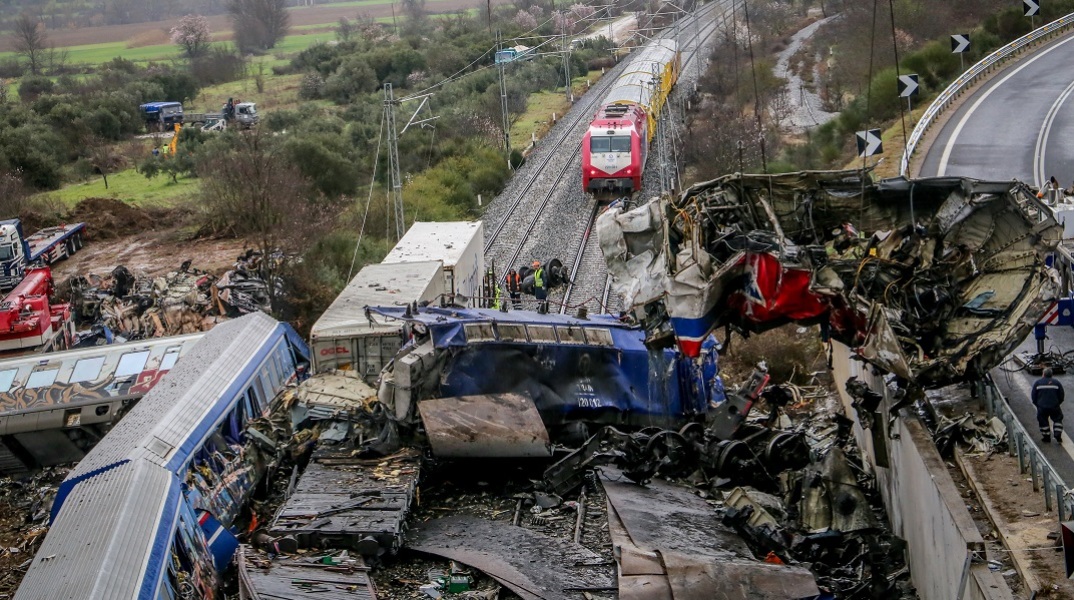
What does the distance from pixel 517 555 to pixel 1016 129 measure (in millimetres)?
25977

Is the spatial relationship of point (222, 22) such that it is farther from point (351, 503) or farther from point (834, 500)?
point (834, 500)

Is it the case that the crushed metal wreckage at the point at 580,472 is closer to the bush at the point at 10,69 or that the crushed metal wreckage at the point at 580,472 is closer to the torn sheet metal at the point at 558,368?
the torn sheet metal at the point at 558,368

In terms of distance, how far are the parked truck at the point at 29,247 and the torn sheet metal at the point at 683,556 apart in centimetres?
Answer: 2229

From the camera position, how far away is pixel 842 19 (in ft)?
197

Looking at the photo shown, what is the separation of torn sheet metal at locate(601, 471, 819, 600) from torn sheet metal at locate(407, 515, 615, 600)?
1.70ft

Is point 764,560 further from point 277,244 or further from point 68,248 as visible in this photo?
point 68,248

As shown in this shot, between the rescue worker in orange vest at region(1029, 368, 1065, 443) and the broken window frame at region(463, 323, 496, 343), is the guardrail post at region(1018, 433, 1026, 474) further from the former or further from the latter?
the broken window frame at region(463, 323, 496, 343)

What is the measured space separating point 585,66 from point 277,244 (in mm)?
38600

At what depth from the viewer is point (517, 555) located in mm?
14367

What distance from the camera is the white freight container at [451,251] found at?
24.1 metres

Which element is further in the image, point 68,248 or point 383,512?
point 68,248

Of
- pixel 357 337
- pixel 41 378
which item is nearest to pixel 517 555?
pixel 357 337

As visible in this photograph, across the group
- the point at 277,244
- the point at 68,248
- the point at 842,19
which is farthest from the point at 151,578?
the point at 842,19

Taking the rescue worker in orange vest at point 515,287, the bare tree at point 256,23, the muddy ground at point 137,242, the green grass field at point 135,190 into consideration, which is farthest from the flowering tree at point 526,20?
the rescue worker in orange vest at point 515,287
